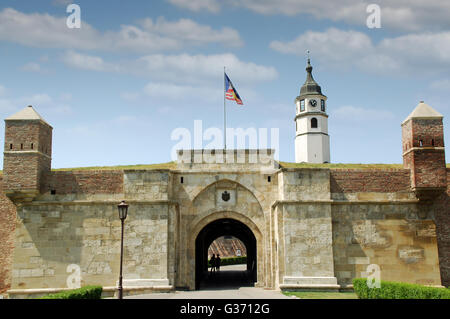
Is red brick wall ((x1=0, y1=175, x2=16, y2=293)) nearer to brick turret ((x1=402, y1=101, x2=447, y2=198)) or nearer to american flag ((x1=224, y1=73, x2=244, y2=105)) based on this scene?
american flag ((x1=224, y1=73, x2=244, y2=105))

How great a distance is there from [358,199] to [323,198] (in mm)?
1617

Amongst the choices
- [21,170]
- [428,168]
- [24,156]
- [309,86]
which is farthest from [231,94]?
[309,86]

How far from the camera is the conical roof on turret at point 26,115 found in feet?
69.2

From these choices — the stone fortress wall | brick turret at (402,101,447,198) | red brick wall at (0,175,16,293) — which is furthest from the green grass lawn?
red brick wall at (0,175,16,293)

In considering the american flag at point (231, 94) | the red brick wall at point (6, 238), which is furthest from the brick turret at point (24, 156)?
the american flag at point (231, 94)

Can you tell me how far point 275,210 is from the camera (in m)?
21.2

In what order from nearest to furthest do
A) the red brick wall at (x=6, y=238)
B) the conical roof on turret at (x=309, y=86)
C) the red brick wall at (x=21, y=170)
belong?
the red brick wall at (x=21, y=170), the red brick wall at (x=6, y=238), the conical roof on turret at (x=309, y=86)

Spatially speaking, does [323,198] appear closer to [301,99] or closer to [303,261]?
[303,261]

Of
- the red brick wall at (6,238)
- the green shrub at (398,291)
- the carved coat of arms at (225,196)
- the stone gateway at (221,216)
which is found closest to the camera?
the green shrub at (398,291)

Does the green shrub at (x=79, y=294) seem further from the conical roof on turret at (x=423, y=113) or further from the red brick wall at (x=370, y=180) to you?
the conical roof on turret at (x=423, y=113)

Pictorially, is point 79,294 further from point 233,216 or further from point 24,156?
point 233,216

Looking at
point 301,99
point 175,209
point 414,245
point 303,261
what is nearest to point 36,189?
point 175,209

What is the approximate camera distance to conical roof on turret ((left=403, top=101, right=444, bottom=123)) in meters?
21.0

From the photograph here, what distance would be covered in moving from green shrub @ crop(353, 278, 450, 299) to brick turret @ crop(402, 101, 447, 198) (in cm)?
555
